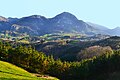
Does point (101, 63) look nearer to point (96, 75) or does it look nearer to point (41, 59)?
point (96, 75)

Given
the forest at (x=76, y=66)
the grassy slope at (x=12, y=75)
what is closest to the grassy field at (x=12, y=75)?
the grassy slope at (x=12, y=75)

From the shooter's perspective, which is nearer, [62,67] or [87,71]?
[87,71]

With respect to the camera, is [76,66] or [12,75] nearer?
[12,75]

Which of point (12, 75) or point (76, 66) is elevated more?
point (12, 75)

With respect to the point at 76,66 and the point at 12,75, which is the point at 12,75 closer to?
the point at 12,75

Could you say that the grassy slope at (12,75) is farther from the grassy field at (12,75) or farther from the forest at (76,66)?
the forest at (76,66)

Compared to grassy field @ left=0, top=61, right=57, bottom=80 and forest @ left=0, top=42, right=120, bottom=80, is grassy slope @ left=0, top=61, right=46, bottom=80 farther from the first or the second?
forest @ left=0, top=42, right=120, bottom=80

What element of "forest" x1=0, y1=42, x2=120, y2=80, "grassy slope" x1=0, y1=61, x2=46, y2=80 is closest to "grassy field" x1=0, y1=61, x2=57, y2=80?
"grassy slope" x1=0, y1=61, x2=46, y2=80

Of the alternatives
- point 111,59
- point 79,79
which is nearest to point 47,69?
point 79,79

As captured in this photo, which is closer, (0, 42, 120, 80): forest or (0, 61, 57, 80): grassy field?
(0, 61, 57, 80): grassy field

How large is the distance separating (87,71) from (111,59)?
12.7 meters

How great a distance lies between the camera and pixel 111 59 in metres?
160

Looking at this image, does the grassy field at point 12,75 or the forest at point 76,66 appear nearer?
the grassy field at point 12,75

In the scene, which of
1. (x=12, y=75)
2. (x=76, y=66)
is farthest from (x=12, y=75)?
(x=76, y=66)
